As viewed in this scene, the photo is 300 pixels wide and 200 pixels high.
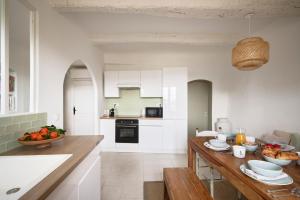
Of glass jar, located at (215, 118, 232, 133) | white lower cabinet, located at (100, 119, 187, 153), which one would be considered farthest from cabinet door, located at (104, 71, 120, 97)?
glass jar, located at (215, 118, 232, 133)

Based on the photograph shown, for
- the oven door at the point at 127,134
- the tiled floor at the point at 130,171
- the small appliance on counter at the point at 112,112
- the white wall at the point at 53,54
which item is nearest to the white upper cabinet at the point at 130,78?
the small appliance on counter at the point at 112,112

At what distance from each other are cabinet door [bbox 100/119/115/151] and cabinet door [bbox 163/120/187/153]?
1.40m

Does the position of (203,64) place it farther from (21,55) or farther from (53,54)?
(21,55)

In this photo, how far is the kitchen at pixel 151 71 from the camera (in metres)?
1.72

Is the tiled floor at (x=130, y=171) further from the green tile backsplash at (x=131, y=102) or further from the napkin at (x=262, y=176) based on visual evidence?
the napkin at (x=262, y=176)

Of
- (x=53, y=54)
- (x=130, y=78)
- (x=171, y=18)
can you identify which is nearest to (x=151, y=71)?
(x=130, y=78)

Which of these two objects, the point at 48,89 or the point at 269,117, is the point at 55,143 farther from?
the point at 269,117

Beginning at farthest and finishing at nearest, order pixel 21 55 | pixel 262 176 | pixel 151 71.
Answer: pixel 151 71
pixel 21 55
pixel 262 176

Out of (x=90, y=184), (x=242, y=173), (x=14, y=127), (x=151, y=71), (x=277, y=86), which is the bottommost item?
(x=90, y=184)

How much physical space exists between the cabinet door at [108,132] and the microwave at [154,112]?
101 cm

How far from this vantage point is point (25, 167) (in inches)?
39.1

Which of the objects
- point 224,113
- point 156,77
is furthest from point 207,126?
Answer: point 156,77

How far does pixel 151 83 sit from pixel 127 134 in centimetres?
154

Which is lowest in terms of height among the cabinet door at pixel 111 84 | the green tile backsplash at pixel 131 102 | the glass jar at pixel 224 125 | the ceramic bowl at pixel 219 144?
the glass jar at pixel 224 125
